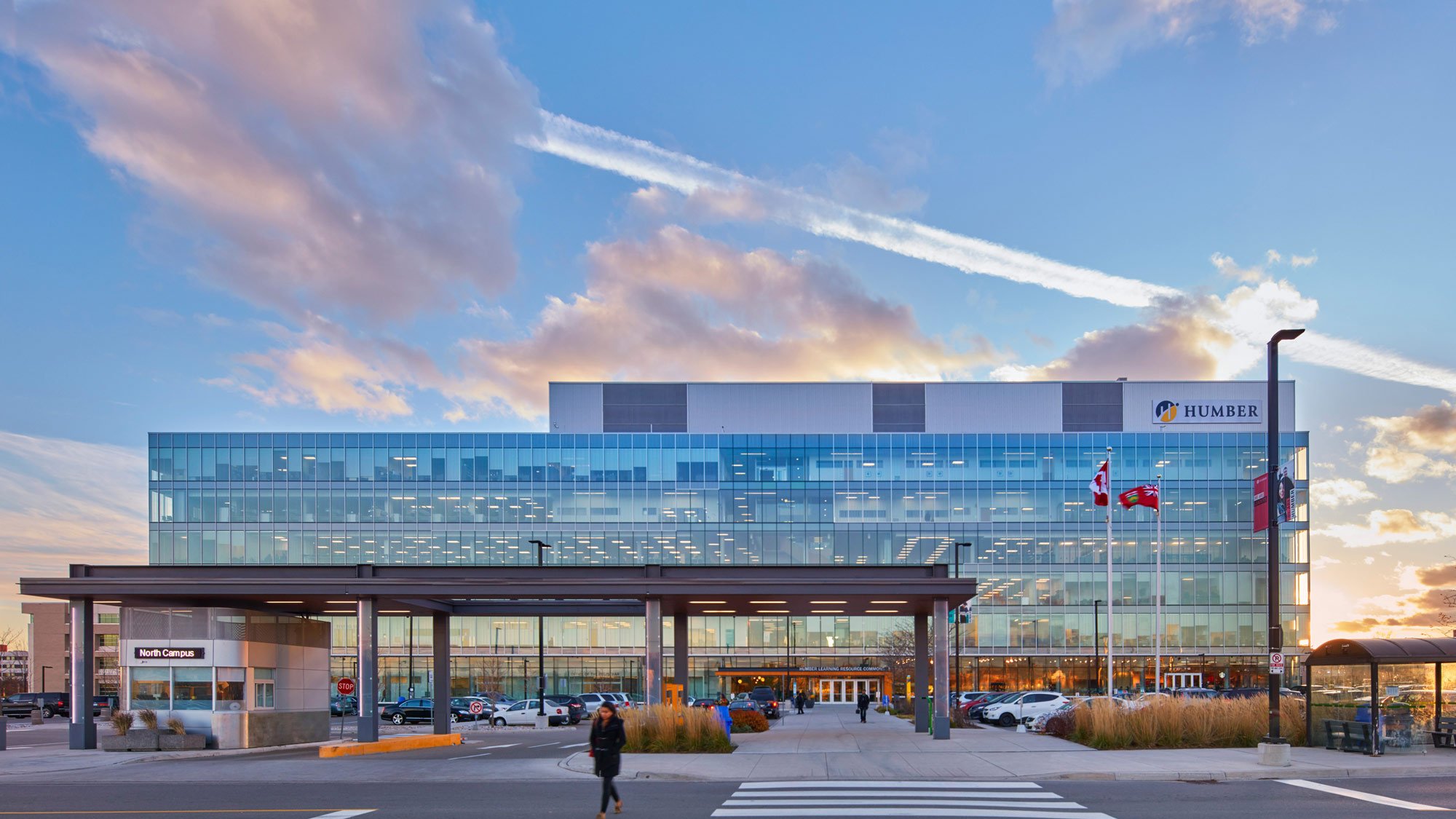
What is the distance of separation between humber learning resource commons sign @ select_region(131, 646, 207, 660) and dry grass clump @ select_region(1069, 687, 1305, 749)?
1054 inches

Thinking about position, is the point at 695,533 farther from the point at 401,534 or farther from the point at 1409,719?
the point at 1409,719

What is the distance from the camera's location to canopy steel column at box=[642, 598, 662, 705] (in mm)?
32797

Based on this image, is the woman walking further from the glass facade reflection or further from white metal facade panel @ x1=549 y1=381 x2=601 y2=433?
white metal facade panel @ x1=549 y1=381 x2=601 y2=433

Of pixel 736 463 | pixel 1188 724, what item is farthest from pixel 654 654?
pixel 736 463

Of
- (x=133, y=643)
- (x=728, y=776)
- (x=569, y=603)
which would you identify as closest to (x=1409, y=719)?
(x=728, y=776)

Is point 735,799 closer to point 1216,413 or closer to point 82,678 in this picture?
point 82,678

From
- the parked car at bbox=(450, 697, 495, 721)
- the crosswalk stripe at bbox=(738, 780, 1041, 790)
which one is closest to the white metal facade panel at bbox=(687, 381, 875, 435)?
the parked car at bbox=(450, 697, 495, 721)

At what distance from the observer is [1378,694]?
2598cm

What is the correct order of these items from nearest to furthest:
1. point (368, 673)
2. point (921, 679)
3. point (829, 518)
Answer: point (368, 673) → point (921, 679) → point (829, 518)

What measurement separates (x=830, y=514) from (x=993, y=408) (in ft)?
56.5

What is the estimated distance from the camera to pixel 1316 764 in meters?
23.2

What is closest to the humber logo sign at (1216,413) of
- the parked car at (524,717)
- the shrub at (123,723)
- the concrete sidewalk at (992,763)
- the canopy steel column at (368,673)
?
the parked car at (524,717)

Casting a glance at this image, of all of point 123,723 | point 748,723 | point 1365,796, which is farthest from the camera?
point 748,723

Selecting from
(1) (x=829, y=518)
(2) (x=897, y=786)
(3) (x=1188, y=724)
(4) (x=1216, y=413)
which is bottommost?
(3) (x=1188, y=724)
